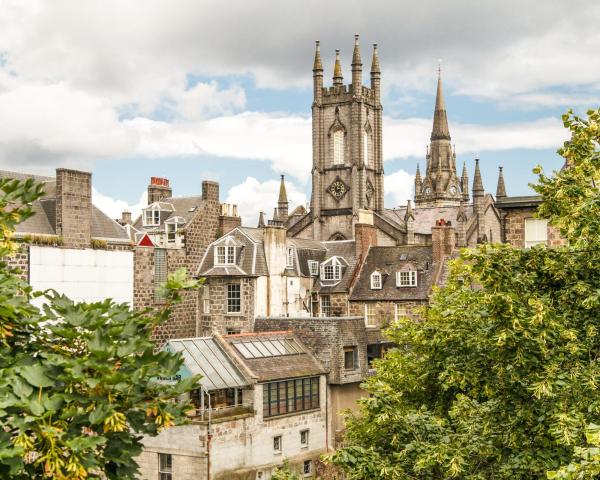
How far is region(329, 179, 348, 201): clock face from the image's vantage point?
91.0 metres

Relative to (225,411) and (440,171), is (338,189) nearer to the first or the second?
(440,171)

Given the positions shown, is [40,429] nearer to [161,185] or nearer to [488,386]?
[488,386]

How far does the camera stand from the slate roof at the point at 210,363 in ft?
125

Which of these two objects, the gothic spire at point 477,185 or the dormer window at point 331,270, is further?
the gothic spire at point 477,185

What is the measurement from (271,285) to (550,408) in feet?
127

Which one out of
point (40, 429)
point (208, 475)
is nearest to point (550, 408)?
point (40, 429)

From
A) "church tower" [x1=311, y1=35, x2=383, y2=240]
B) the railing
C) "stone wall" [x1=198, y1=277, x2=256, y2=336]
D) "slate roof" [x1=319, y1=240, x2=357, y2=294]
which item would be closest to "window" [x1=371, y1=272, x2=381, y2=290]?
"slate roof" [x1=319, y1=240, x2=357, y2=294]

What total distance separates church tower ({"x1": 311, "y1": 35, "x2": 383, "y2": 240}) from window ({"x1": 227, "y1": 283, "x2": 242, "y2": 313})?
122 feet

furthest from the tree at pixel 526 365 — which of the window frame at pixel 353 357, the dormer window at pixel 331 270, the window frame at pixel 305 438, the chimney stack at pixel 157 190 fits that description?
the chimney stack at pixel 157 190

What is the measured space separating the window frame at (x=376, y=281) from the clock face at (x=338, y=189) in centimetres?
3330

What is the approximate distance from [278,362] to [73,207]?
13.7 meters

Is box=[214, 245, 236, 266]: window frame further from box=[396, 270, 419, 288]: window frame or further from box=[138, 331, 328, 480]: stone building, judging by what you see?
box=[396, 270, 419, 288]: window frame

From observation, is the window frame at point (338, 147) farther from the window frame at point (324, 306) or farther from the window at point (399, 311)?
the window at point (399, 311)

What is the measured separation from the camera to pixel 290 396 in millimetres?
41906
